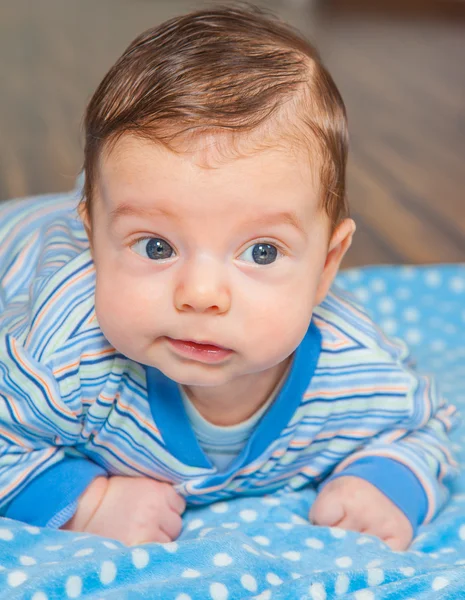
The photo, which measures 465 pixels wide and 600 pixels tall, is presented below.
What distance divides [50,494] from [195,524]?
0.17 metres

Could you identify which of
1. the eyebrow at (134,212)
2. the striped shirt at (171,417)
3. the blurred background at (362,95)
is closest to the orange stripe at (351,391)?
the striped shirt at (171,417)

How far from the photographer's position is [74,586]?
851mm

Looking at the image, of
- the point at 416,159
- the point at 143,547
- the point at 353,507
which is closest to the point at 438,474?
the point at 353,507

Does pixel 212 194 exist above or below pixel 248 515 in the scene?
above

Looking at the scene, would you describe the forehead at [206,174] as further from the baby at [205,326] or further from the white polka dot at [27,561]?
the white polka dot at [27,561]

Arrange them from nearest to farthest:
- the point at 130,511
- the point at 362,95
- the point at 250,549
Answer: the point at 250,549 < the point at 130,511 < the point at 362,95

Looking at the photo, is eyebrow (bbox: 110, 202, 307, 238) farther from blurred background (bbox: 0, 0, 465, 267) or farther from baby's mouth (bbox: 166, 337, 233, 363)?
blurred background (bbox: 0, 0, 465, 267)

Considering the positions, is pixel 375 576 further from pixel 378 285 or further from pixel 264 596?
pixel 378 285

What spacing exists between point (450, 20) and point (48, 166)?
2797mm

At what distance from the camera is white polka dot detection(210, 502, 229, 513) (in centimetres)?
110

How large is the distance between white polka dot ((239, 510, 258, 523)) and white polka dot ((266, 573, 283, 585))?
0.53 feet

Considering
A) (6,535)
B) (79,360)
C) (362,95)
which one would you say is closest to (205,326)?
(79,360)

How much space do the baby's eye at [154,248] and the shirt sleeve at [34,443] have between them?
20 centimetres

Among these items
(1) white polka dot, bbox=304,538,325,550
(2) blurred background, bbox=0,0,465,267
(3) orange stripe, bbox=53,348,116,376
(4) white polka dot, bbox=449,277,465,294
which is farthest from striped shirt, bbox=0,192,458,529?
(4) white polka dot, bbox=449,277,465,294
